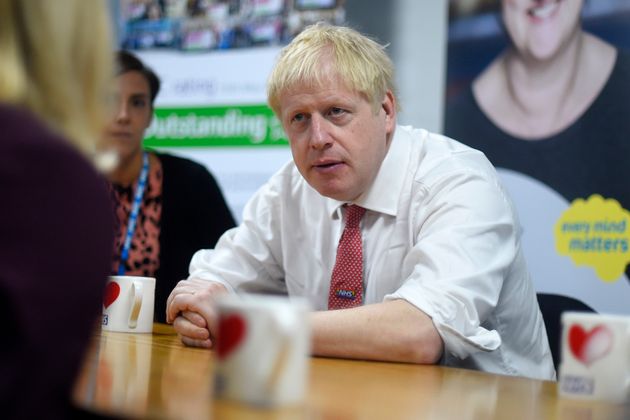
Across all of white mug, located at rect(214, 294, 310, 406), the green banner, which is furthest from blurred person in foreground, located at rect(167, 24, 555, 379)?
the green banner

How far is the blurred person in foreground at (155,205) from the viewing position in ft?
10.8

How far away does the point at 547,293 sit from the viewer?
3.02 meters

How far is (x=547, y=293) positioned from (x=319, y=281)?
104 centimetres

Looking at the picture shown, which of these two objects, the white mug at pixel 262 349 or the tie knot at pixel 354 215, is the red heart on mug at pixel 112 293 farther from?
the white mug at pixel 262 349

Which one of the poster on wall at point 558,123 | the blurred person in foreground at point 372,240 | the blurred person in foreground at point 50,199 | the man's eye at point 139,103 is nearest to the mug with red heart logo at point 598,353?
the blurred person in foreground at point 372,240

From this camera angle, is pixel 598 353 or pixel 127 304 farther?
pixel 127 304

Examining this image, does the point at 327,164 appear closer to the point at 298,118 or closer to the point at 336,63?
the point at 298,118

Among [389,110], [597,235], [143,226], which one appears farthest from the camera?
[143,226]

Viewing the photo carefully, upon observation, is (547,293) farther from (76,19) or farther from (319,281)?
(76,19)

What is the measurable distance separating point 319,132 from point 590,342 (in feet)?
3.31

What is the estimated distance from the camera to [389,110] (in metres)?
2.29

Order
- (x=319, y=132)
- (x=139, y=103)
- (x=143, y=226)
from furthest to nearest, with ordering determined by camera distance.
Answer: (x=139, y=103)
(x=143, y=226)
(x=319, y=132)

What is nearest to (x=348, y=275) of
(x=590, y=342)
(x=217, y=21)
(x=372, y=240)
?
(x=372, y=240)

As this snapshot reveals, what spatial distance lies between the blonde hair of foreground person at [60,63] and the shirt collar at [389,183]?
128 centimetres
